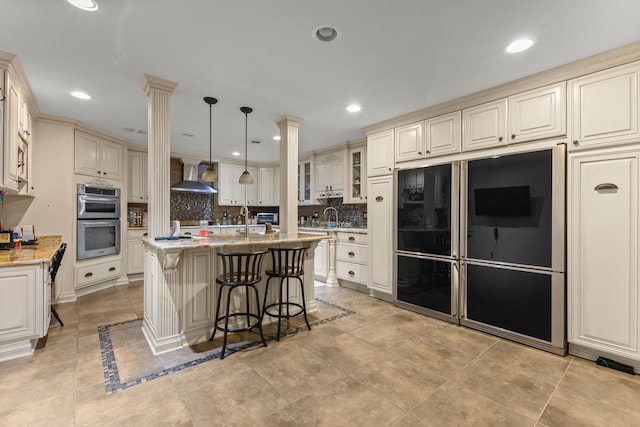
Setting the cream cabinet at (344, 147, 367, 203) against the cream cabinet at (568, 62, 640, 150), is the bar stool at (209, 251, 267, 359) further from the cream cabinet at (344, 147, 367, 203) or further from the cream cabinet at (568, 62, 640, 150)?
the cream cabinet at (568, 62, 640, 150)

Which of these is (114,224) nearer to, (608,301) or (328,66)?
(328,66)

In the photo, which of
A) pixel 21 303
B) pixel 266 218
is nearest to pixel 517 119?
pixel 21 303

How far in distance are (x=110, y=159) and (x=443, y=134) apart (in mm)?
5010

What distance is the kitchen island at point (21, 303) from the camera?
2.38m

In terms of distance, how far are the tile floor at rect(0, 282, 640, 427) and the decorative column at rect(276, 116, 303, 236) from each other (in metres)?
1.46

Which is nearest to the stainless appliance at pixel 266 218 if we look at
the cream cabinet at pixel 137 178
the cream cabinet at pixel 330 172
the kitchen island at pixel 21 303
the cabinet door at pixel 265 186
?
the cabinet door at pixel 265 186

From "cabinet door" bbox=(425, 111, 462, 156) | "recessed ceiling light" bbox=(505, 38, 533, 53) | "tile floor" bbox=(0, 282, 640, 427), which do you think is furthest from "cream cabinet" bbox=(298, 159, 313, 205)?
"recessed ceiling light" bbox=(505, 38, 533, 53)

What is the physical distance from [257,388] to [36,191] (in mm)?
4069

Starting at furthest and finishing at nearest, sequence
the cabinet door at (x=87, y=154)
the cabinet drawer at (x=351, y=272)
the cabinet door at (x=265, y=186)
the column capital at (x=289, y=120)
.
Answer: the cabinet door at (x=265, y=186) < the cabinet drawer at (x=351, y=272) < the cabinet door at (x=87, y=154) < the column capital at (x=289, y=120)

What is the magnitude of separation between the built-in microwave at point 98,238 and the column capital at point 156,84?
263cm

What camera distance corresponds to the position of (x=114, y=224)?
4.75 metres

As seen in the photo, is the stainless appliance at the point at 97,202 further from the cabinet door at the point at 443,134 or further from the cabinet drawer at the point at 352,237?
the cabinet door at the point at 443,134

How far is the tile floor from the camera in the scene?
178 centimetres

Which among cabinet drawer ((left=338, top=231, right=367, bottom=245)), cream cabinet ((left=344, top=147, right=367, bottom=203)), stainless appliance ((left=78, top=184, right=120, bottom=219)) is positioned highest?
cream cabinet ((left=344, top=147, right=367, bottom=203))
